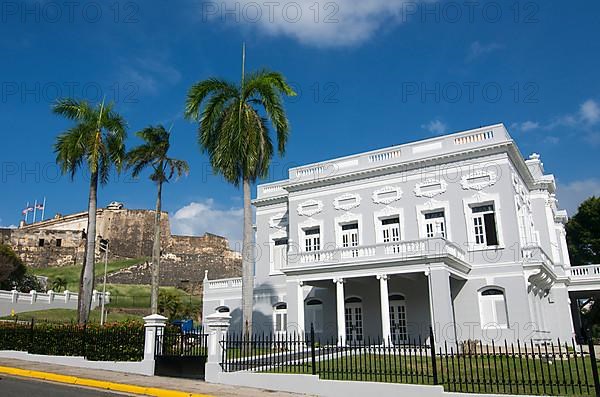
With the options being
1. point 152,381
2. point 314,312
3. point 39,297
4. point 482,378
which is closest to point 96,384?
point 152,381

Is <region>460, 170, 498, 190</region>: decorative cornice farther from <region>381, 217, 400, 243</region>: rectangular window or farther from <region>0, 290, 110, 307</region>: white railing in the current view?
<region>0, 290, 110, 307</region>: white railing

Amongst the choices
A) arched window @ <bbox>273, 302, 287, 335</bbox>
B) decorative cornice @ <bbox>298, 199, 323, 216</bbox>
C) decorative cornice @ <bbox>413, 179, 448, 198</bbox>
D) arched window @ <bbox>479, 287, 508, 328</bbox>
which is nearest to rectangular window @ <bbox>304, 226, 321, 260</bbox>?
decorative cornice @ <bbox>298, 199, 323, 216</bbox>

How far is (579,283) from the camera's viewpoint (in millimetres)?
26266

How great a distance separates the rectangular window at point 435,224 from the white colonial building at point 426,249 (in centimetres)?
4

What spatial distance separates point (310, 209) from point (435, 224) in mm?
Result: 6454

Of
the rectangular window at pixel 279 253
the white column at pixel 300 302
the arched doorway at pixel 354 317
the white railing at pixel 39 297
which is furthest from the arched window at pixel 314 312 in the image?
the white railing at pixel 39 297

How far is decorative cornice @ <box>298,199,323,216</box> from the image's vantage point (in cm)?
2533

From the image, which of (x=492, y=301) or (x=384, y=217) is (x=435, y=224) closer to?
(x=384, y=217)

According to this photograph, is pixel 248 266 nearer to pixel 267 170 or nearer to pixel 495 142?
pixel 267 170

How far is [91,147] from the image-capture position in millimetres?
21484

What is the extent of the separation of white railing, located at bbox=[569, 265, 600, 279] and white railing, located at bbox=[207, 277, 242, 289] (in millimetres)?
18309

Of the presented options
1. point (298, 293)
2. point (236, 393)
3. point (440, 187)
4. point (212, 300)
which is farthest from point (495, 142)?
point (212, 300)

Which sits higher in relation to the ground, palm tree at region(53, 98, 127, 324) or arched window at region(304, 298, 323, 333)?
palm tree at region(53, 98, 127, 324)

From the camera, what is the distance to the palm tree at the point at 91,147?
21000 mm
